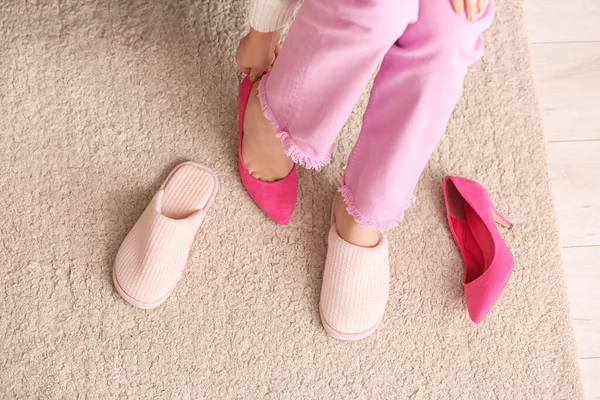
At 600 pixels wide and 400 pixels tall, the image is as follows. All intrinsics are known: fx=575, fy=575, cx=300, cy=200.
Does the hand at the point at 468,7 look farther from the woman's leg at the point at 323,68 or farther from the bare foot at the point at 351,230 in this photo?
the bare foot at the point at 351,230

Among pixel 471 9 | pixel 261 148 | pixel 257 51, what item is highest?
pixel 471 9

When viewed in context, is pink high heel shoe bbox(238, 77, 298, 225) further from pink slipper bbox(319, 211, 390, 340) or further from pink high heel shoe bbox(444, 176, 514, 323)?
pink high heel shoe bbox(444, 176, 514, 323)

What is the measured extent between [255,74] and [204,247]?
12.0 inches

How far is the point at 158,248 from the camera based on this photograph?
0.92 m

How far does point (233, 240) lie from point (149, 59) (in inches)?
14.6

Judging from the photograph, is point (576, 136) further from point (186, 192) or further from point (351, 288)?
point (186, 192)

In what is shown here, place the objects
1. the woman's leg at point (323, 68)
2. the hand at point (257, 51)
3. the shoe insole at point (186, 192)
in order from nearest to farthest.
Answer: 1. the woman's leg at point (323, 68)
2. the hand at point (257, 51)
3. the shoe insole at point (186, 192)

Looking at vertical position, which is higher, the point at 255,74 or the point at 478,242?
the point at 255,74

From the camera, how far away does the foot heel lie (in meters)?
1.02

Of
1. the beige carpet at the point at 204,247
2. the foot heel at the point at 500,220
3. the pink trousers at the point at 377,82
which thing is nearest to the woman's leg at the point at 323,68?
the pink trousers at the point at 377,82

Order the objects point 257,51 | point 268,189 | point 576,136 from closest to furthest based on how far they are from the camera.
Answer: point 257,51 → point 268,189 → point 576,136

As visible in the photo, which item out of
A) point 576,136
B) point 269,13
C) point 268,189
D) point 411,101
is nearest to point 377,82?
point 411,101

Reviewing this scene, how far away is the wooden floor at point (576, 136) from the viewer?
105 cm

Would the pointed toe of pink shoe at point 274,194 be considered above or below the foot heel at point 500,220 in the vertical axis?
above
